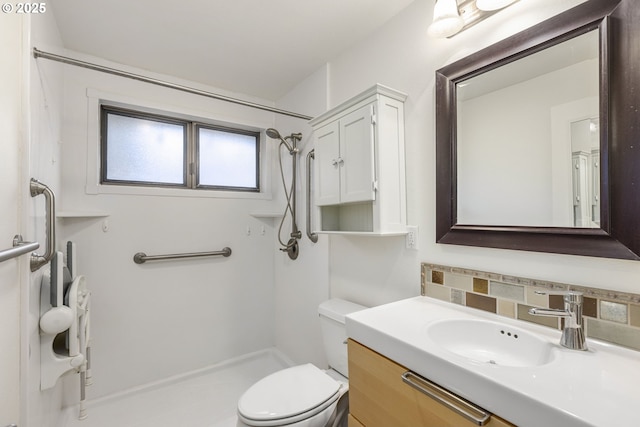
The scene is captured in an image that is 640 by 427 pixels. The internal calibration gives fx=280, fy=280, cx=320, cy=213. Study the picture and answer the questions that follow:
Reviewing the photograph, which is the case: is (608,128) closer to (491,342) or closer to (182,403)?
(491,342)

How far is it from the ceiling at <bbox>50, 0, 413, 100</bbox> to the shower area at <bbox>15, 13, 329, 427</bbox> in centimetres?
23

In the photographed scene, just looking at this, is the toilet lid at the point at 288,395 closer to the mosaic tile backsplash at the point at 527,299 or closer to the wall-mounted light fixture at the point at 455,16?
the mosaic tile backsplash at the point at 527,299

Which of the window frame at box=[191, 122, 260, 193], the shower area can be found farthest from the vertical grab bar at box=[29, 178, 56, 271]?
the window frame at box=[191, 122, 260, 193]

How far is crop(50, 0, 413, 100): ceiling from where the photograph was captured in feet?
4.83

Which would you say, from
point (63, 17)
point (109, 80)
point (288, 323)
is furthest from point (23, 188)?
point (288, 323)

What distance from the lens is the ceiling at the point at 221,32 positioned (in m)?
1.47

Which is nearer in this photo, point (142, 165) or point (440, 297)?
point (440, 297)

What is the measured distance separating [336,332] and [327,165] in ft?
3.15

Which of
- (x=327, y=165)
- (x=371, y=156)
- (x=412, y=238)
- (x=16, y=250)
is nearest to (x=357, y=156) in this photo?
(x=371, y=156)

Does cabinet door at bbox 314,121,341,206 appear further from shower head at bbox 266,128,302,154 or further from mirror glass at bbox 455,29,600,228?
mirror glass at bbox 455,29,600,228

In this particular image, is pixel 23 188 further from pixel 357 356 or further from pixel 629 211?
pixel 629 211

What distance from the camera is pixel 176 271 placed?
222 centimetres

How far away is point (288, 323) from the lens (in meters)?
2.43

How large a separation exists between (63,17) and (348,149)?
173cm
